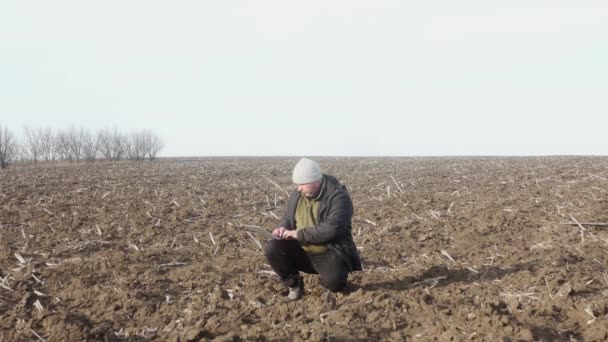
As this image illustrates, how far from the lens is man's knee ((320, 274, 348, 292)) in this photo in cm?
488

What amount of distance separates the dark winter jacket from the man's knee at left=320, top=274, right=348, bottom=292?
16 cm

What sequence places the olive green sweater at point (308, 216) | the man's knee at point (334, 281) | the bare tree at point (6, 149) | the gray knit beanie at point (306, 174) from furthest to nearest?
the bare tree at point (6, 149) → the olive green sweater at point (308, 216) → the man's knee at point (334, 281) → the gray knit beanie at point (306, 174)

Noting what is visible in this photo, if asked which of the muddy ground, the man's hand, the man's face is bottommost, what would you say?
the muddy ground

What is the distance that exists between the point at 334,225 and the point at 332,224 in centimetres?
2

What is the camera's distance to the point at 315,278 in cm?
554

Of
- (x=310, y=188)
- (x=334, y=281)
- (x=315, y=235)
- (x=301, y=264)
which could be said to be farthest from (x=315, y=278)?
(x=310, y=188)

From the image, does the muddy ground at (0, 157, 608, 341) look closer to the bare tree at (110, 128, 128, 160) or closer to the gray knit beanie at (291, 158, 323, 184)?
the gray knit beanie at (291, 158, 323, 184)

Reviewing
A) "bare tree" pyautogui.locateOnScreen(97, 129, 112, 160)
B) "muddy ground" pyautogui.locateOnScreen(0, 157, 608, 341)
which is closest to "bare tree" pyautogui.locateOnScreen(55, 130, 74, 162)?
"bare tree" pyautogui.locateOnScreen(97, 129, 112, 160)

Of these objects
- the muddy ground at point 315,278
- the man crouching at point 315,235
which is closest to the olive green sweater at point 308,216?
the man crouching at point 315,235

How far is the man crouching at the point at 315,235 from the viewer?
4789mm

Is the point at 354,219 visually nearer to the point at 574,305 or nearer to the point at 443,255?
the point at 443,255

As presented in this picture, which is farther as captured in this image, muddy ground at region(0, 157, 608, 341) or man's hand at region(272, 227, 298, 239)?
man's hand at region(272, 227, 298, 239)

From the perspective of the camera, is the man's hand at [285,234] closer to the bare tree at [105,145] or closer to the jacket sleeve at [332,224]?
the jacket sleeve at [332,224]

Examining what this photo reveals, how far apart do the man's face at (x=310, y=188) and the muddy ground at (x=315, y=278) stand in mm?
1045
